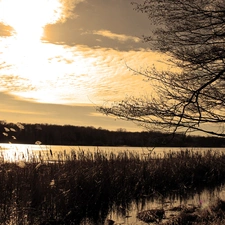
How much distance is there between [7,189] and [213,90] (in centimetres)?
522

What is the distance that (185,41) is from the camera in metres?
5.66

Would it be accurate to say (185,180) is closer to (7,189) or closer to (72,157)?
(72,157)

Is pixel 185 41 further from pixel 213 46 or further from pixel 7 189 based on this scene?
pixel 7 189

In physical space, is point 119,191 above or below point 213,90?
below

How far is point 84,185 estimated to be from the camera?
856 cm

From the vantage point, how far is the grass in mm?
7266

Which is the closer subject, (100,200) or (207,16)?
(207,16)

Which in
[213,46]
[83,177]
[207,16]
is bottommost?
[83,177]

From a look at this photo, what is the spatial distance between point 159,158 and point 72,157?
5.51m

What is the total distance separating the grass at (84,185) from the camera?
23.8ft

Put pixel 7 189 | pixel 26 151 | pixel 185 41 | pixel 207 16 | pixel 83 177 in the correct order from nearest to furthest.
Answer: pixel 207 16, pixel 185 41, pixel 7 189, pixel 83 177, pixel 26 151

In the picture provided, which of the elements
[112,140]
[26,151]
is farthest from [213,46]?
[112,140]

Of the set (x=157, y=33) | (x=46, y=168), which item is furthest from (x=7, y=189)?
(x=157, y=33)

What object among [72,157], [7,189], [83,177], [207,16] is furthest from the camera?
[72,157]
